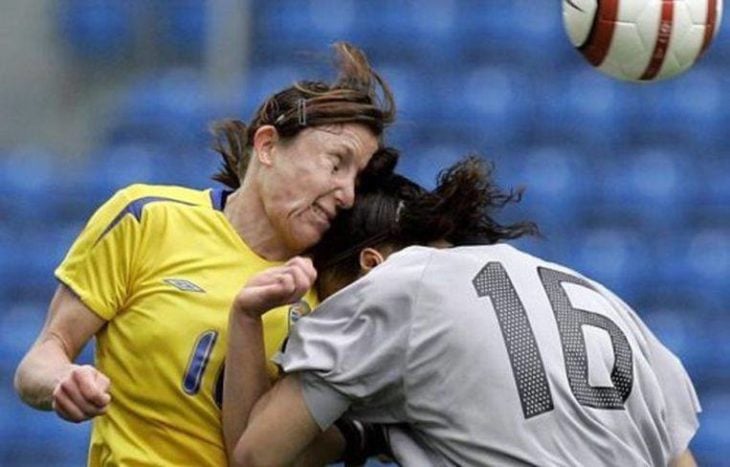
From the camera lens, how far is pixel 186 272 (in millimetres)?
3695

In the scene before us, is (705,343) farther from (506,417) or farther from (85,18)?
(506,417)

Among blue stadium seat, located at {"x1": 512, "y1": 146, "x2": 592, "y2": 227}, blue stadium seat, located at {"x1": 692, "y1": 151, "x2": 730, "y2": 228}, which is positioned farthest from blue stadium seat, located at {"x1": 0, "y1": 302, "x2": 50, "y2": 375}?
blue stadium seat, located at {"x1": 692, "y1": 151, "x2": 730, "y2": 228}

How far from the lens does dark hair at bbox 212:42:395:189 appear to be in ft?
12.2

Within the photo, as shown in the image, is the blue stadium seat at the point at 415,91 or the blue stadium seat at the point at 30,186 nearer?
the blue stadium seat at the point at 30,186

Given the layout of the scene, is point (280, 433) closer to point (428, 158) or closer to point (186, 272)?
point (186, 272)

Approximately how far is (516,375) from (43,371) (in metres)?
0.94

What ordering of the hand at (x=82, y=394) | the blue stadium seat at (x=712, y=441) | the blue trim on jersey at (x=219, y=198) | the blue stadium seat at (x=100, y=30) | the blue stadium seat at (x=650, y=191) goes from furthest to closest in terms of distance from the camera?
the blue stadium seat at (x=100, y=30)
the blue stadium seat at (x=650, y=191)
the blue stadium seat at (x=712, y=441)
the blue trim on jersey at (x=219, y=198)
the hand at (x=82, y=394)

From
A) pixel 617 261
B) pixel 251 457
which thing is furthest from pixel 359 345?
pixel 617 261

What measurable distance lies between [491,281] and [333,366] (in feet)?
1.11

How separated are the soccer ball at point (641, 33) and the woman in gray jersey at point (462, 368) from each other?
83cm

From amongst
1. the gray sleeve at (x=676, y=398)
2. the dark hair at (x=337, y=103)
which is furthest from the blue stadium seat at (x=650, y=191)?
the gray sleeve at (x=676, y=398)

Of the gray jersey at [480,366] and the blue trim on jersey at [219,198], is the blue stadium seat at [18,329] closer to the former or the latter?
the blue trim on jersey at [219,198]

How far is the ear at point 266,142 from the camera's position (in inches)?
148

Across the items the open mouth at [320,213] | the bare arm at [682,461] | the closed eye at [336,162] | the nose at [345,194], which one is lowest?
the bare arm at [682,461]
